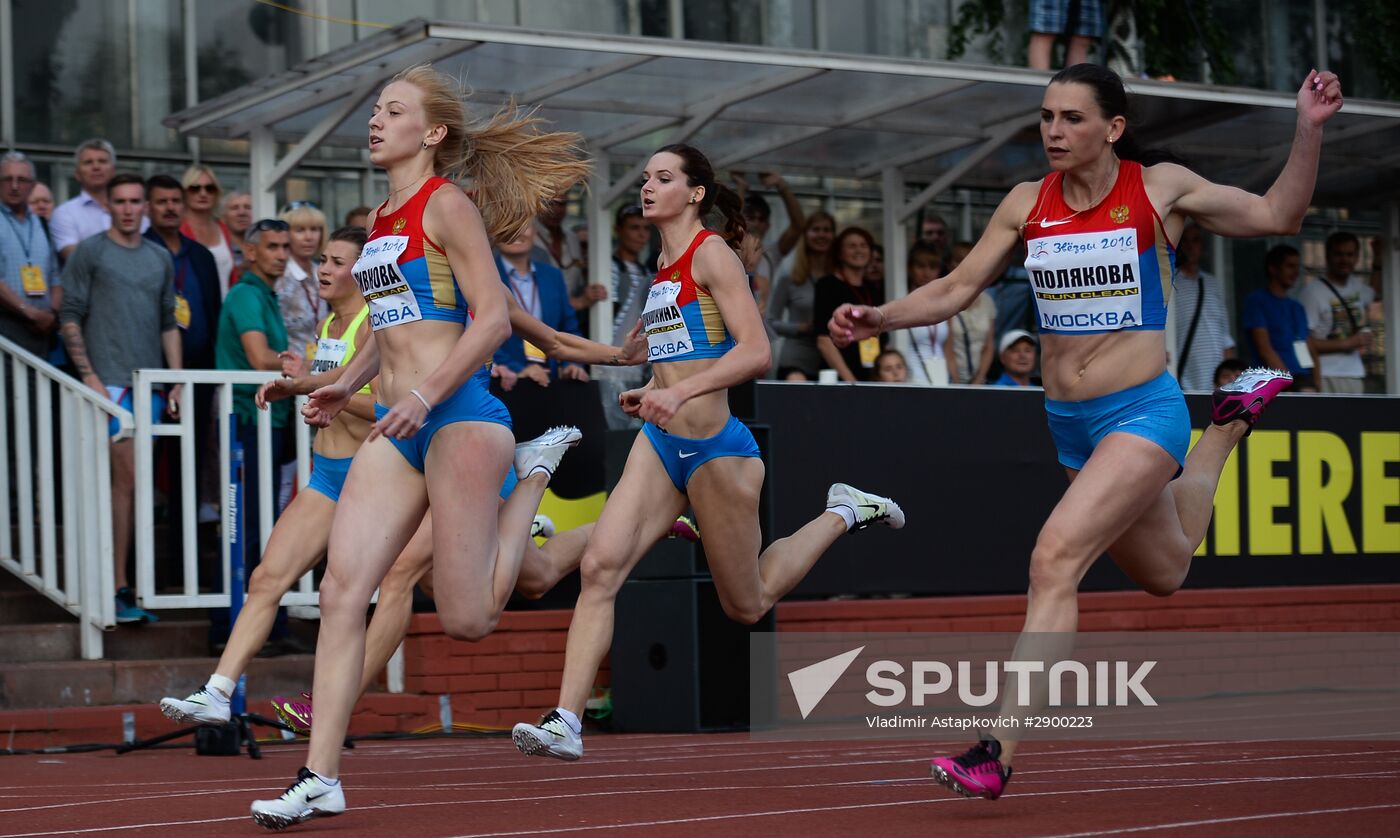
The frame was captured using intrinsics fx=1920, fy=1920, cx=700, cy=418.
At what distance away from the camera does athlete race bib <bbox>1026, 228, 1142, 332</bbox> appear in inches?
259

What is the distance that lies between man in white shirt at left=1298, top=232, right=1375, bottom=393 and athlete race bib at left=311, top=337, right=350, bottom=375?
8959 mm

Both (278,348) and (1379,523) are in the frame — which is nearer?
(278,348)

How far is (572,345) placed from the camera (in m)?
8.68

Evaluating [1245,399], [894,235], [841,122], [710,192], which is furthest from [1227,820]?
[894,235]

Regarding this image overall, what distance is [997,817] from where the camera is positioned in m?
6.06

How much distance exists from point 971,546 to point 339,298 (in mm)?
5059

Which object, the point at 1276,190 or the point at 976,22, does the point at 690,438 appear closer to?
the point at 1276,190

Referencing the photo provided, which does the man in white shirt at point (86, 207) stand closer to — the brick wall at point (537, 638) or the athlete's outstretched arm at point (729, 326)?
the brick wall at point (537, 638)

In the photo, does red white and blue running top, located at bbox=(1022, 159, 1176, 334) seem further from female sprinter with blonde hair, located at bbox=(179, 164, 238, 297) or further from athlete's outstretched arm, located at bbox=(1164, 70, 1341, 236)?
female sprinter with blonde hair, located at bbox=(179, 164, 238, 297)

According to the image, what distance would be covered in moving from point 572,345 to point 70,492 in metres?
3.39

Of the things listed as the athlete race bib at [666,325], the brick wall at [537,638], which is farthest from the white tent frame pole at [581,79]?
the athlete race bib at [666,325]

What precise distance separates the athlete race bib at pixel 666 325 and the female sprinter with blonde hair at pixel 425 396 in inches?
48.8

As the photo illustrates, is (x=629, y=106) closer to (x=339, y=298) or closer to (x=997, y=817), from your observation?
(x=339, y=298)

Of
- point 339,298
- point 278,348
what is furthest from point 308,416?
point 278,348
